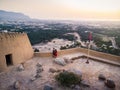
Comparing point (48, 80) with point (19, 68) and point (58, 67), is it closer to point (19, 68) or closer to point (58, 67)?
point (58, 67)

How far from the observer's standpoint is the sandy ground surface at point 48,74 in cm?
892

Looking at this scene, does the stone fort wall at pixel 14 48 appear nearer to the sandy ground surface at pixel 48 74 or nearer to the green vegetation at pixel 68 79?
the sandy ground surface at pixel 48 74

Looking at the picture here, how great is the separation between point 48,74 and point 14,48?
12.8ft

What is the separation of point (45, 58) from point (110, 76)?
20.6 feet

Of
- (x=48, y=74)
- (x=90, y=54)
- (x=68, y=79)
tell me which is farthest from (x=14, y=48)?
(x=90, y=54)

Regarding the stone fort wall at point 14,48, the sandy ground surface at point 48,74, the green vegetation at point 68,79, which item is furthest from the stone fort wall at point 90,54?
the green vegetation at point 68,79

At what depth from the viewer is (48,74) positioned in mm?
10312

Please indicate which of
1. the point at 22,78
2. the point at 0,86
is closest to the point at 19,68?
the point at 22,78

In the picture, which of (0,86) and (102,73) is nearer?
(0,86)

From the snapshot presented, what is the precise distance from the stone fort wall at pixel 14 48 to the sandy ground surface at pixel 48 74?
636 millimetres

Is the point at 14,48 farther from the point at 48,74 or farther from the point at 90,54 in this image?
the point at 90,54

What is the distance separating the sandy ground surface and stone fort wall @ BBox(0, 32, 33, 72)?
64cm

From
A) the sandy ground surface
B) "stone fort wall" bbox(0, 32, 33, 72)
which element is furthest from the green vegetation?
"stone fort wall" bbox(0, 32, 33, 72)

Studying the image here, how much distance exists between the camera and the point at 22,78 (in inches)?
384
